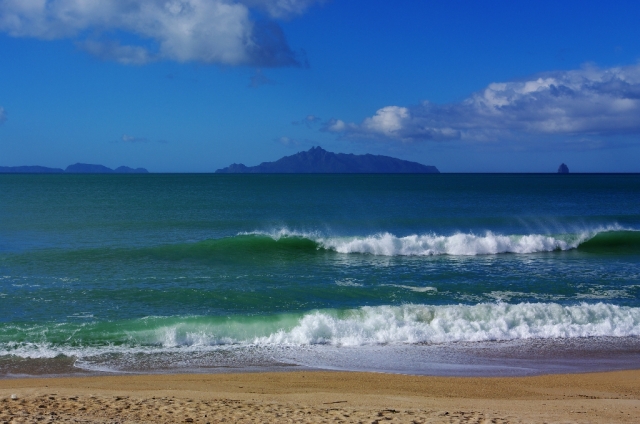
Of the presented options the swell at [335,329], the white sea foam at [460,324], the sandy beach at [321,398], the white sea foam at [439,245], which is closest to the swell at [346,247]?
the white sea foam at [439,245]

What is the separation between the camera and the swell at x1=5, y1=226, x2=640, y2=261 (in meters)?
22.5

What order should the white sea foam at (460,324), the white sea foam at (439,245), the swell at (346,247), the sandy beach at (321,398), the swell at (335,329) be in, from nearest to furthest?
1. the sandy beach at (321,398)
2. the swell at (335,329)
3. the white sea foam at (460,324)
4. the swell at (346,247)
5. the white sea foam at (439,245)

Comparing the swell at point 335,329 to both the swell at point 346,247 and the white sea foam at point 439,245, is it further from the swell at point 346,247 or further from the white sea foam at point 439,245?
the white sea foam at point 439,245

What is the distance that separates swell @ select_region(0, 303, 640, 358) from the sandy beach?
207 cm

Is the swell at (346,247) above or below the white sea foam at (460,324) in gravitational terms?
above

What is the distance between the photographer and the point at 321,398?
8766mm

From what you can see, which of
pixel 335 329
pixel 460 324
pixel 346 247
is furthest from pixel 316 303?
pixel 346 247

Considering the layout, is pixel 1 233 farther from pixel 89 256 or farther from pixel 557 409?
pixel 557 409

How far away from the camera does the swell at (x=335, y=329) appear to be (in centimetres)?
1190

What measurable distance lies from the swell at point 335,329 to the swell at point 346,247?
9.19 metres

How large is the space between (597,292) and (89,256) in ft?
56.9

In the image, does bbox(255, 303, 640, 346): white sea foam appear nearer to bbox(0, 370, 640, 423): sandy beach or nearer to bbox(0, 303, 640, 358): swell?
bbox(0, 303, 640, 358): swell

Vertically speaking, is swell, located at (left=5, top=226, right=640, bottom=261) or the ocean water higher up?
swell, located at (left=5, top=226, right=640, bottom=261)

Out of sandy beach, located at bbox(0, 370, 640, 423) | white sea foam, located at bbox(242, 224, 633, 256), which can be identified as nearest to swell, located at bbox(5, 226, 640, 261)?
white sea foam, located at bbox(242, 224, 633, 256)
